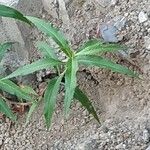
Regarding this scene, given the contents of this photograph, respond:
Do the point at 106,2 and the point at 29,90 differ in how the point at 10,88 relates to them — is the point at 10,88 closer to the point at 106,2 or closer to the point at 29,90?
the point at 29,90

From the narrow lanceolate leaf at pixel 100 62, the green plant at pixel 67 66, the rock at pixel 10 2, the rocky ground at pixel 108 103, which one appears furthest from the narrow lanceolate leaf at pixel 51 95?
the rock at pixel 10 2

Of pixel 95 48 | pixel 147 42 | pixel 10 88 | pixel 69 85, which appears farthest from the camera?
pixel 147 42

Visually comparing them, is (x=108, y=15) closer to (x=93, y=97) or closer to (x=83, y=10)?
(x=83, y=10)

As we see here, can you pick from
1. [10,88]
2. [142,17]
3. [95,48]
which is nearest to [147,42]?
[142,17]

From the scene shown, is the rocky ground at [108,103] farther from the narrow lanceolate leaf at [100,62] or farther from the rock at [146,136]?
the narrow lanceolate leaf at [100,62]

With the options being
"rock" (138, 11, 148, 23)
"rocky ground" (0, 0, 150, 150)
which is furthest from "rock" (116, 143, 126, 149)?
"rock" (138, 11, 148, 23)

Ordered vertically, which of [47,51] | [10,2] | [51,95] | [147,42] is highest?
[10,2]

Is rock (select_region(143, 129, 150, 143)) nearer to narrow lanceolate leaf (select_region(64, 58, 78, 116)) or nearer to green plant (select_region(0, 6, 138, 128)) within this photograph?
green plant (select_region(0, 6, 138, 128))

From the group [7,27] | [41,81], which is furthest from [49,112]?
[7,27]
